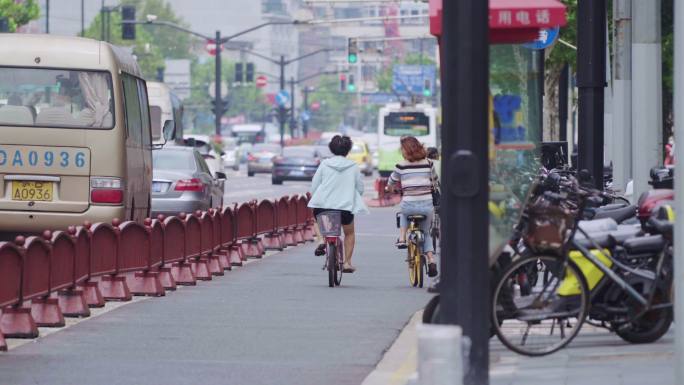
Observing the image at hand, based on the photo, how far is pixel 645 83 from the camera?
69.7 ft

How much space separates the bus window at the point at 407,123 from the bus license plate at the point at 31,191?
5448 cm

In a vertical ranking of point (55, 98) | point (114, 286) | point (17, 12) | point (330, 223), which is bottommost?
point (114, 286)

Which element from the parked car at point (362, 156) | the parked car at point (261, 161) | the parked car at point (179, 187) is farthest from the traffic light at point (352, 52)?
the parked car at point (179, 187)

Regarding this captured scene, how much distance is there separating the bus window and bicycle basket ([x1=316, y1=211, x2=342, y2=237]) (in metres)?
55.9

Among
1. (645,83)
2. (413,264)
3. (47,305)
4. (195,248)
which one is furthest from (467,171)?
(645,83)

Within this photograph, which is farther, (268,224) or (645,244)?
(268,224)

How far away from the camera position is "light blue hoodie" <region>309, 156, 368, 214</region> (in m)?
18.6

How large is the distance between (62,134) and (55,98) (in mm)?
574

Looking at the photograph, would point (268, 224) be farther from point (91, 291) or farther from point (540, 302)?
point (540, 302)

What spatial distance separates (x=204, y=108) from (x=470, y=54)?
495ft

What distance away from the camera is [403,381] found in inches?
413

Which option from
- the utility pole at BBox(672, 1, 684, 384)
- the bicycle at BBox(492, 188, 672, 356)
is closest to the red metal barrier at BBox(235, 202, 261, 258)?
the bicycle at BBox(492, 188, 672, 356)

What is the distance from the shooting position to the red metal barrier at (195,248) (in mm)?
19094

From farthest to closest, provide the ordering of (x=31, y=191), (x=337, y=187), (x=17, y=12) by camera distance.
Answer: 1. (x=17, y=12)
2. (x=31, y=191)
3. (x=337, y=187)
